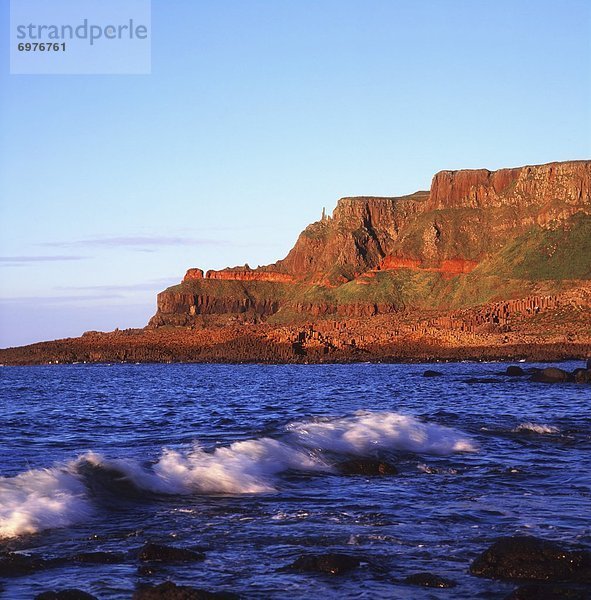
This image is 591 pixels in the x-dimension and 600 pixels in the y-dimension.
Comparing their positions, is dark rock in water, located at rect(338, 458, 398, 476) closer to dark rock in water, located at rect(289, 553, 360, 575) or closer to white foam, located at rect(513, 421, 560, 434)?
dark rock in water, located at rect(289, 553, 360, 575)

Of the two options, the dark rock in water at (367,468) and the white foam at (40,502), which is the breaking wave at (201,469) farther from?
the dark rock in water at (367,468)

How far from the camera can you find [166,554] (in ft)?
45.8

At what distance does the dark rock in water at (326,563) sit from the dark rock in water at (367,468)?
916 centimetres

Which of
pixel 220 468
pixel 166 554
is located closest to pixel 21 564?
pixel 166 554

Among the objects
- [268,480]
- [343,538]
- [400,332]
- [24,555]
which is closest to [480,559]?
[343,538]

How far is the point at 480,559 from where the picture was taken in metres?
13.4

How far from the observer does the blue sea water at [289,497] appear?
1327cm

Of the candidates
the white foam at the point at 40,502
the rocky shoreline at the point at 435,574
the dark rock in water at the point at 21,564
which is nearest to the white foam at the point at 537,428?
the white foam at the point at 40,502

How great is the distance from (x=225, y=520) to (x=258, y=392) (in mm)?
47693

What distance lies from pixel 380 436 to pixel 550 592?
57.2 feet

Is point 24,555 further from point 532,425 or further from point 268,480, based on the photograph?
point 532,425

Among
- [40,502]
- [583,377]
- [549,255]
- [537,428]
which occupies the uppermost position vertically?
[549,255]

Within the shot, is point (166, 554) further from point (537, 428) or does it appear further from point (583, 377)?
point (583, 377)

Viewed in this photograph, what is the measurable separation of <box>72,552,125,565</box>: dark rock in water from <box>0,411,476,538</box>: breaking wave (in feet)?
7.65
